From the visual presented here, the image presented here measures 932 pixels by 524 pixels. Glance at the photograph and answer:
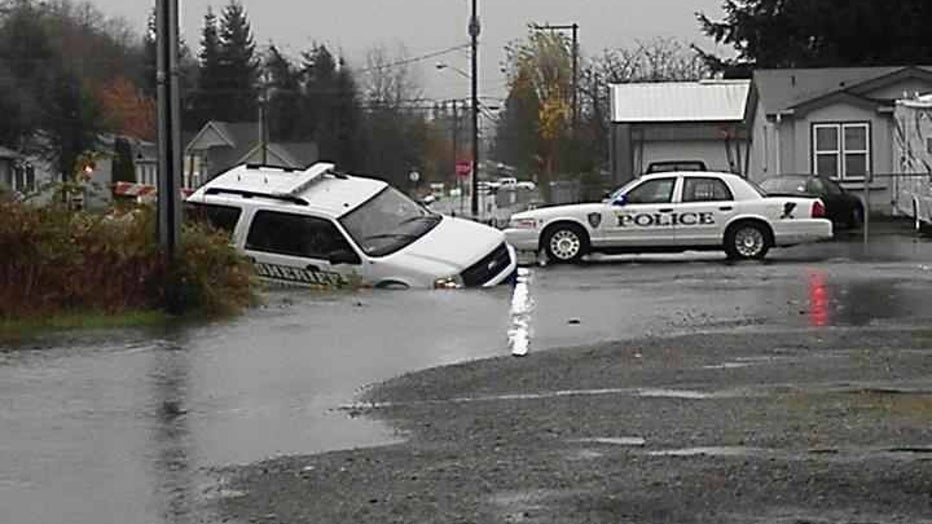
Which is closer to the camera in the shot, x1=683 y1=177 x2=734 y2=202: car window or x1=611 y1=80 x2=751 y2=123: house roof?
x1=683 y1=177 x2=734 y2=202: car window

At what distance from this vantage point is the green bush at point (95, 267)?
651 inches

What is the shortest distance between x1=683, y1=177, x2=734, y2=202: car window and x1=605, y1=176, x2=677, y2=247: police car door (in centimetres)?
24

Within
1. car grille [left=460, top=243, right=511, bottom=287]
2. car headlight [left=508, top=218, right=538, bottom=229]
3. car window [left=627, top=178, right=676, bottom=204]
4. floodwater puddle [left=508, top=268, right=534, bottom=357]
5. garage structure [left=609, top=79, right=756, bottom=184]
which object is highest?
garage structure [left=609, top=79, right=756, bottom=184]

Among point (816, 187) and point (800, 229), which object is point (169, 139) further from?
point (816, 187)

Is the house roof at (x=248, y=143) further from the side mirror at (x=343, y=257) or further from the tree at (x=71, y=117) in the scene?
the side mirror at (x=343, y=257)

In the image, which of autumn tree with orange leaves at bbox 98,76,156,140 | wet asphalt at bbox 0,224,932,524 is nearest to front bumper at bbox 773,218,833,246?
wet asphalt at bbox 0,224,932,524

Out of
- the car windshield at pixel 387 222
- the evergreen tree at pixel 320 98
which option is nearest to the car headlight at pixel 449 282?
the car windshield at pixel 387 222

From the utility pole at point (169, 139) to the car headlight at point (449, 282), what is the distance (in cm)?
486

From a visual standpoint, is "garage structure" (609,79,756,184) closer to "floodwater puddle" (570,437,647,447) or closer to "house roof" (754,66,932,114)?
Answer: "house roof" (754,66,932,114)

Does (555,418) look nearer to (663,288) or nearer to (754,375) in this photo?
(754,375)

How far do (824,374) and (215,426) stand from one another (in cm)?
416

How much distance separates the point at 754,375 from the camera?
1190 cm

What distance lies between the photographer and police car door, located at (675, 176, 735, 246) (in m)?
28.0

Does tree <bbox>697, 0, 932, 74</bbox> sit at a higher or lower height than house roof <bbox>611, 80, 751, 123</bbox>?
higher
